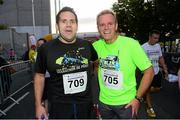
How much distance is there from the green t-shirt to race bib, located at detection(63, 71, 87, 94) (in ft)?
1.33

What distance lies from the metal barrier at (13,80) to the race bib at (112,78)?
15.2ft

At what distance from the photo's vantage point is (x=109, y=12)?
3.84 metres

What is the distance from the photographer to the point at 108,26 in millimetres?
3828

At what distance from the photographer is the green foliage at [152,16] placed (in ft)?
Answer: 75.4

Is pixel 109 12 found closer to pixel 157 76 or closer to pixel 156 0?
pixel 157 76

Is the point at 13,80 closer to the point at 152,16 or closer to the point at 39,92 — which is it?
the point at 39,92

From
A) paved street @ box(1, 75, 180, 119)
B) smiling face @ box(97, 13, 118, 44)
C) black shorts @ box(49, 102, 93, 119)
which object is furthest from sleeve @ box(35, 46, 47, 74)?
paved street @ box(1, 75, 180, 119)

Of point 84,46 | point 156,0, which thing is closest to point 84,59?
point 84,46

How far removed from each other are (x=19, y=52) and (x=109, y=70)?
34456 millimetres

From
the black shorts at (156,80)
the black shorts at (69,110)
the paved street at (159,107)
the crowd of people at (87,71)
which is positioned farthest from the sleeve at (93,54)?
the black shorts at (156,80)

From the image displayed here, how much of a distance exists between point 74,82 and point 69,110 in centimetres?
29

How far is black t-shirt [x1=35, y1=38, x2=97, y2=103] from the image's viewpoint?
351 cm

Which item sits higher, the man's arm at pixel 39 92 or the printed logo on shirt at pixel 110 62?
the printed logo on shirt at pixel 110 62

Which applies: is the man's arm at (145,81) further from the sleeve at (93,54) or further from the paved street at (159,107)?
the paved street at (159,107)
